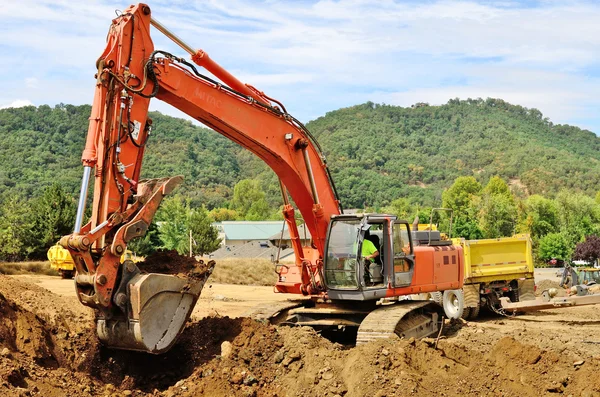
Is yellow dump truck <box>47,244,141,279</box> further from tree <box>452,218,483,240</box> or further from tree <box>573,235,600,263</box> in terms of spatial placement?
tree <box>452,218,483,240</box>

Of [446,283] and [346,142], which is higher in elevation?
[346,142]

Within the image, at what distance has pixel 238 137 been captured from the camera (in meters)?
10.8

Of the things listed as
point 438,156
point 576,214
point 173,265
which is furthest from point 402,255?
point 438,156

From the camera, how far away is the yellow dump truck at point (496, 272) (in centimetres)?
1784

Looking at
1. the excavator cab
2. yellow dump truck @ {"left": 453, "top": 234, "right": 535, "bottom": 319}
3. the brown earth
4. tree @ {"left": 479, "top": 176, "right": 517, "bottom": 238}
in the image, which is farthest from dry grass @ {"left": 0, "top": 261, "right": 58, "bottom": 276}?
tree @ {"left": 479, "top": 176, "right": 517, "bottom": 238}

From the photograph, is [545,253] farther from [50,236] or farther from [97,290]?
[97,290]

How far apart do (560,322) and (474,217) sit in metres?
56.6

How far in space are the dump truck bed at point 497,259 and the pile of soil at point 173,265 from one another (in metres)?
9.61

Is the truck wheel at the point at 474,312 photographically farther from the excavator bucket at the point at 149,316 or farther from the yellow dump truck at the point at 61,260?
the yellow dump truck at the point at 61,260

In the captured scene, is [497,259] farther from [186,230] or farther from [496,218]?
[496,218]

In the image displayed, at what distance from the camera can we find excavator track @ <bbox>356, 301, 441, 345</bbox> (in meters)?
10.5

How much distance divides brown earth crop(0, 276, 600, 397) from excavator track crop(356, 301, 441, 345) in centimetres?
51

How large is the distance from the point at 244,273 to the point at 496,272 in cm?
2351

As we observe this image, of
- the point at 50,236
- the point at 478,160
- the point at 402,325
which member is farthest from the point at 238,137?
the point at 478,160
